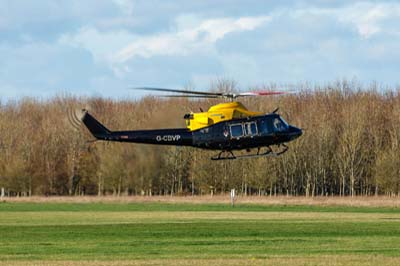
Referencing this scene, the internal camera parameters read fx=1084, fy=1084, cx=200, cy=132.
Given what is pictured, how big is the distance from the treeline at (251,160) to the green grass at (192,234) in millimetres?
5282

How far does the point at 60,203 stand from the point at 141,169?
Answer: 3228cm

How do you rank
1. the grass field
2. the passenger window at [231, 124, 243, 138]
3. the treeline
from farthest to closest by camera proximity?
the treeline → the passenger window at [231, 124, 243, 138] → the grass field

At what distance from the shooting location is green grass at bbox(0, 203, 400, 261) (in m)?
35.1

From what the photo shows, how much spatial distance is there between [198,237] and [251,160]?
209ft

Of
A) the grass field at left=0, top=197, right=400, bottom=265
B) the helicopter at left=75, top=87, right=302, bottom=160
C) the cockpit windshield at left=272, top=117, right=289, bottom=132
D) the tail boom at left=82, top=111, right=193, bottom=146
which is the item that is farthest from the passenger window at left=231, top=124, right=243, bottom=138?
the grass field at left=0, top=197, right=400, bottom=265

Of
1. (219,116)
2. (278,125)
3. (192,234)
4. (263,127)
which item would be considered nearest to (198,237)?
(192,234)

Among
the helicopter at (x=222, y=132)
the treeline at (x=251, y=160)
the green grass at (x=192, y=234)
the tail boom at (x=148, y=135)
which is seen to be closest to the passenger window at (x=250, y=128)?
the helicopter at (x=222, y=132)

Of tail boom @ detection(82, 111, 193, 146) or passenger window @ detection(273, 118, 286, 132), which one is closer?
tail boom @ detection(82, 111, 193, 146)

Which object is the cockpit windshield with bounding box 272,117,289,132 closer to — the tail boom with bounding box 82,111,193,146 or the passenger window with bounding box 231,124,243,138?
the passenger window with bounding box 231,124,243,138

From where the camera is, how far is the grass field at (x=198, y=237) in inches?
1283

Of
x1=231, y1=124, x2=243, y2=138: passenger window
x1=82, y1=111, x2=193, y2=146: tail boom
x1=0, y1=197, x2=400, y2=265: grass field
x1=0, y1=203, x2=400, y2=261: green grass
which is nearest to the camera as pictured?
x1=0, y1=197, x2=400, y2=265: grass field

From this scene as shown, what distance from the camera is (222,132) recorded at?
51188 mm

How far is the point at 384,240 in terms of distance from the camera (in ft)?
133

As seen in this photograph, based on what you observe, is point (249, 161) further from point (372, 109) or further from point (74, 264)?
point (74, 264)
